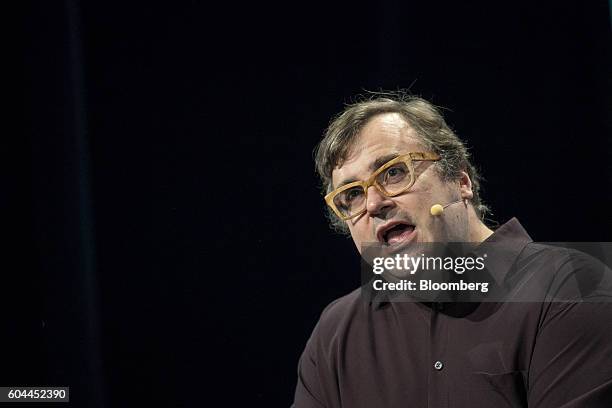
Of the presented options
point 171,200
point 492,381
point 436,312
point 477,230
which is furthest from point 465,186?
point 171,200

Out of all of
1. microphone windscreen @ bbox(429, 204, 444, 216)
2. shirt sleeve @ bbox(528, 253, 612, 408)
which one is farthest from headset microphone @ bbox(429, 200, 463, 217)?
shirt sleeve @ bbox(528, 253, 612, 408)

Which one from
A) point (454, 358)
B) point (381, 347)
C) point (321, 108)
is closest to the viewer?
point (454, 358)

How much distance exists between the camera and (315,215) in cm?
165

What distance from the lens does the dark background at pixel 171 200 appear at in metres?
1.62

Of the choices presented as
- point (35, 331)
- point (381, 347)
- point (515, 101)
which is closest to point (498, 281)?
point (381, 347)

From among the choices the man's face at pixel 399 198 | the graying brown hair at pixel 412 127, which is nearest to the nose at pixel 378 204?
the man's face at pixel 399 198

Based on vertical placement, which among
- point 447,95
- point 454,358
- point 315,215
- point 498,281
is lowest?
point 454,358

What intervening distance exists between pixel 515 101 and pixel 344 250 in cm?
52

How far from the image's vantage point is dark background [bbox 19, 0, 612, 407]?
5.33 feet

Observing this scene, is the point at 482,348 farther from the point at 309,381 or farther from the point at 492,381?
the point at 309,381

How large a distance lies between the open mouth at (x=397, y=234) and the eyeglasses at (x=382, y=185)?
7 centimetres

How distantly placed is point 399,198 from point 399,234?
73 mm

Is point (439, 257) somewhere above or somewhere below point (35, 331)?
above

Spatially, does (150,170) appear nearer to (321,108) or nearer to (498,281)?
(321,108)
